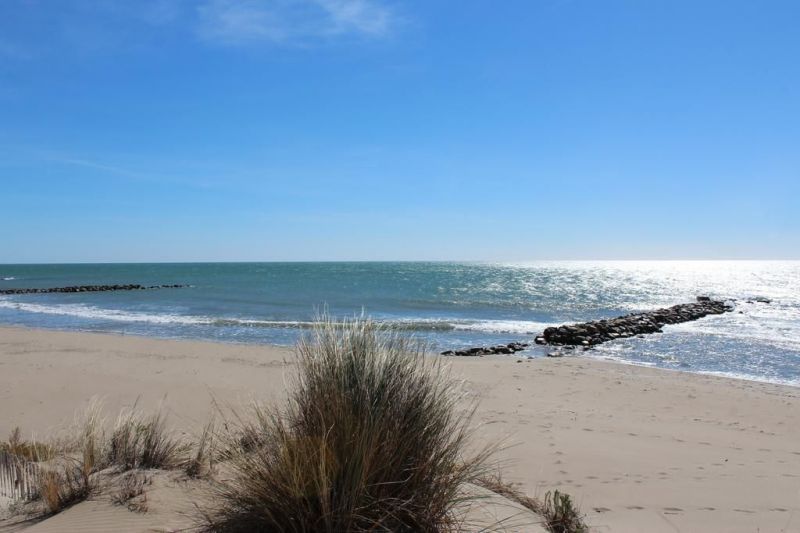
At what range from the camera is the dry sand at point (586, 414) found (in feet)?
17.4

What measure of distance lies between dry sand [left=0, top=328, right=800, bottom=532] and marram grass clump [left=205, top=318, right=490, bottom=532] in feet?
3.40

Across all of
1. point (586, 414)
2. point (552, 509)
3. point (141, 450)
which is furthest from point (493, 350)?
point (141, 450)

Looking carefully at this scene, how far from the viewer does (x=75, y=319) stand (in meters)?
28.0

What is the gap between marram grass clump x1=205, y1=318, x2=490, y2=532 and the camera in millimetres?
3137

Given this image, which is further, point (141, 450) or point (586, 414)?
point (586, 414)

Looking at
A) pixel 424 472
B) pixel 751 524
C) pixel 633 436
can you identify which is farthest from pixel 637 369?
pixel 424 472

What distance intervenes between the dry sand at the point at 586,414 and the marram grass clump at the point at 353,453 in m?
1.04

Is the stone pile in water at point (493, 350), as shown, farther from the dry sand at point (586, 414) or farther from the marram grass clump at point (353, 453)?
the marram grass clump at point (353, 453)

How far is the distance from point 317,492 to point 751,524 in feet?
13.6

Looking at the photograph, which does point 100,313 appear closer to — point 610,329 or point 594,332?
point 594,332

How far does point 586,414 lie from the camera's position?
9.63m

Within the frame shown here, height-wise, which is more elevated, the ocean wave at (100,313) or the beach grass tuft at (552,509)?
the beach grass tuft at (552,509)

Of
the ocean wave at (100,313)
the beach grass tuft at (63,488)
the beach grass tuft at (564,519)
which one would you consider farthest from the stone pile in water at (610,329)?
the beach grass tuft at (63,488)

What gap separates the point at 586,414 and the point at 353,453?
24.7 feet
